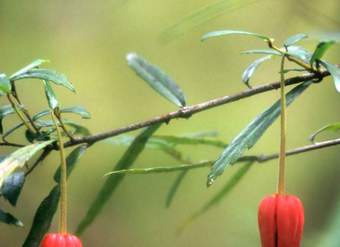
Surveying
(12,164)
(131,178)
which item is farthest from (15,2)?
(12,164)

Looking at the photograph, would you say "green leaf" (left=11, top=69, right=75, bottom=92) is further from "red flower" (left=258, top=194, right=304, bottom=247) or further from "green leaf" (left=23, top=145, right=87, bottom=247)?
"red flower" (left=258, top=194, right=304, bottom=247)

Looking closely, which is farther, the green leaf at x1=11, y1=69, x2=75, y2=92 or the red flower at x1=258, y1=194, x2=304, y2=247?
the green leaf at x1=11, y1=69, x2=75, y2=92

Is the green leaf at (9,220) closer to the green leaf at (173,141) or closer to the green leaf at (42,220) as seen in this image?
the green leaf at (42,220)

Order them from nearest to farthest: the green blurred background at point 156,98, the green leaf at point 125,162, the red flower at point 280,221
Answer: the red flower at point 280,221
the green leaf at point 125,162
the green blurred background at point 156,98

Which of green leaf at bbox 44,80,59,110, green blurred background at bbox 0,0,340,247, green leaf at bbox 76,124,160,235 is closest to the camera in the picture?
green leaf at bbox 44,80,59,110

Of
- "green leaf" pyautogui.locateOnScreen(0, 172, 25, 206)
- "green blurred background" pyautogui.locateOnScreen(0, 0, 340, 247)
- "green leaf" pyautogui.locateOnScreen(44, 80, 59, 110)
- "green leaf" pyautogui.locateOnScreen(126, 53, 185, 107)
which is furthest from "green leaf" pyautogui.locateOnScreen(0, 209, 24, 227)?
"green blurred background" pyautogui.locateOnScreen(0, 0, 340, 247)

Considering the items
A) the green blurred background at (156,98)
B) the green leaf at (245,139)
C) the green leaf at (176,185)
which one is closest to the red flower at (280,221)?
the green leaf at (245,139)

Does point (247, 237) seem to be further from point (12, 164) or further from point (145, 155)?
point (12, 164)
